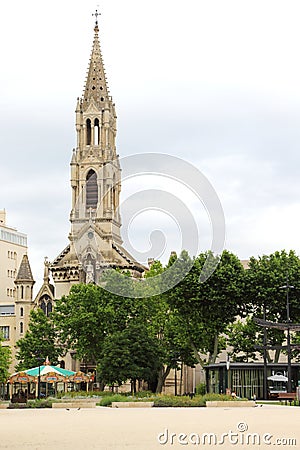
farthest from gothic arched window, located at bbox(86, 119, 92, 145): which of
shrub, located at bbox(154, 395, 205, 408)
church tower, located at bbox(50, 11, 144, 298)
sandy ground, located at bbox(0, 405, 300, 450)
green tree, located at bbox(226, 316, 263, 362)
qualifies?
sandy ground, located at bbox(0, 405, 300, 450)

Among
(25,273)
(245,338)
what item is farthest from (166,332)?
(25,273)

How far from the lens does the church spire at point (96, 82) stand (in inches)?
4737

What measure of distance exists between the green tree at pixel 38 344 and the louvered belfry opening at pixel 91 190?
21.9m

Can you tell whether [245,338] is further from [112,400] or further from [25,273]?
[25,273]

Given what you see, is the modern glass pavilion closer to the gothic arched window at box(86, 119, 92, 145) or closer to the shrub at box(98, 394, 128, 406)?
the shrub at box(98, 394, 128, 406)

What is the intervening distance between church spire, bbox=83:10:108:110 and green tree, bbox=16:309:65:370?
115ft

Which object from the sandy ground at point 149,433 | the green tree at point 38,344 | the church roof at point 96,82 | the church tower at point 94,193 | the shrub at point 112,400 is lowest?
the shrub at point 112,400

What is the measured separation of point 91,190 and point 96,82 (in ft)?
52.5

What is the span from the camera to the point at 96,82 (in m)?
121

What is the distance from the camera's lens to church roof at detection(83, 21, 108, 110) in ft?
395

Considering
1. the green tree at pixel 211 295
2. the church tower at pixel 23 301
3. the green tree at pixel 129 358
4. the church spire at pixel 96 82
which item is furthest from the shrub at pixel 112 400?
the church spire at pixel 96 82

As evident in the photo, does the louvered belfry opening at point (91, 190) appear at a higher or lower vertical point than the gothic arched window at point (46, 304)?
higher

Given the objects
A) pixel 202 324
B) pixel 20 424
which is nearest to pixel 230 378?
pixel 202 324

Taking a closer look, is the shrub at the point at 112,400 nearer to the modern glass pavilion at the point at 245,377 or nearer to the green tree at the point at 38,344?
the modern glass pavilion at the point at 245,377
